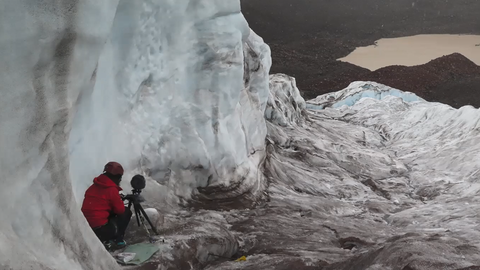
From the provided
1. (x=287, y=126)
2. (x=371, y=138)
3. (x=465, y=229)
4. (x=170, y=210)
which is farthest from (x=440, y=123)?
(x=170, y=210)

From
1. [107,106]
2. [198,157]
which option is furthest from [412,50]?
[107,106]

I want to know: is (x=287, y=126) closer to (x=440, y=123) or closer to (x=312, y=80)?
(x=440, y=123)

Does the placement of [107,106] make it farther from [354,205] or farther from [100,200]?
[354,205]

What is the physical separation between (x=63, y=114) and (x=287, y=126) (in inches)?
321

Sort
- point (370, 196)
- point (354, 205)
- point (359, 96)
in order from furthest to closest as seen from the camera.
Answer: point (359, 96), point (370, 196), point (354, 205)

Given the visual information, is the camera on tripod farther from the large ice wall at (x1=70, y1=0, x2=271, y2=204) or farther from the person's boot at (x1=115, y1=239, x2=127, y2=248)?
the large ice wall at (x1=70, y1=0, x2=271, y2=204)

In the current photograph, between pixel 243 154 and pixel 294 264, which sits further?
pixel 243 154

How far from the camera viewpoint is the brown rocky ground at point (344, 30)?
23516mm

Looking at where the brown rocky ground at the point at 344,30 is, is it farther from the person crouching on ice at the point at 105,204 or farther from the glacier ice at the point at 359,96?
the person crouching on ice at the point at 105,204

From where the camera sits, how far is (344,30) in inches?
1697

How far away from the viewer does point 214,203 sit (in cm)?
678

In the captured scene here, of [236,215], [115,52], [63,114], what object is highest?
[115,52]

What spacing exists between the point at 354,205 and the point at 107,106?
171 inches

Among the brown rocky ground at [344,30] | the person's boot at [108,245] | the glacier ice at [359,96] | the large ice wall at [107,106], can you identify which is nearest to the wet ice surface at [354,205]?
the person's boot at [108,245]
